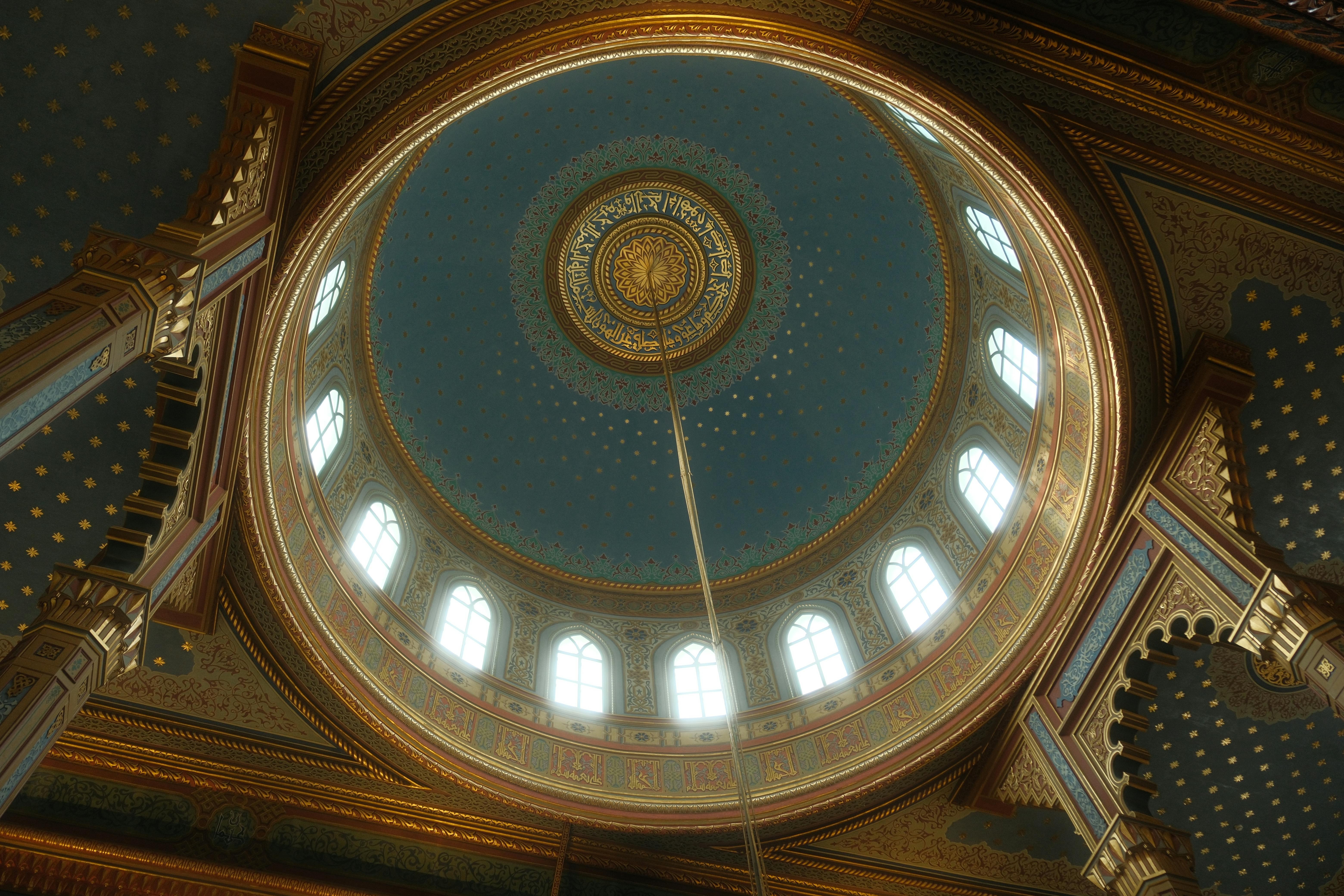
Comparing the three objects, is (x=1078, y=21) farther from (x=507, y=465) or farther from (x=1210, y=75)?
(x=507, y=465)

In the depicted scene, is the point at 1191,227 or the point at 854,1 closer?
the point at 854,1

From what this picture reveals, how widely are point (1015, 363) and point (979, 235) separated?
6.30 feet

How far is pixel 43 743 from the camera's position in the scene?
17.6ft

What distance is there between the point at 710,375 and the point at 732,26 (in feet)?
32.2

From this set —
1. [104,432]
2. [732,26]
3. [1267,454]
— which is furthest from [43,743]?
[1267,454]

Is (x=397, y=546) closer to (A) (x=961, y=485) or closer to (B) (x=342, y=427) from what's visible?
(B) (x=342, y=427)

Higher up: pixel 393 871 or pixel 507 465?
pixel 507 465

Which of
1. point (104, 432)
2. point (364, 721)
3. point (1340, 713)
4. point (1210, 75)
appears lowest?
point (1340, 713)

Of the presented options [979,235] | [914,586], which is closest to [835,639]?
[914,586]

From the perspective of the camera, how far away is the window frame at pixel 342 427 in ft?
37.9

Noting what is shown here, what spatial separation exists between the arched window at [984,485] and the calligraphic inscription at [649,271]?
533 centimetres

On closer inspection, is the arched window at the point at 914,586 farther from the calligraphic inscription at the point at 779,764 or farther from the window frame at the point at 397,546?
the window frame at the point at 397,546

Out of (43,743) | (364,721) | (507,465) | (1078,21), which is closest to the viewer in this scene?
(43,743)

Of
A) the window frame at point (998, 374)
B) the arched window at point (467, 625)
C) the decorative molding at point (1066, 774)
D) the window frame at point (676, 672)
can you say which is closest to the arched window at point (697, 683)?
the window frame at point (676, 672)
